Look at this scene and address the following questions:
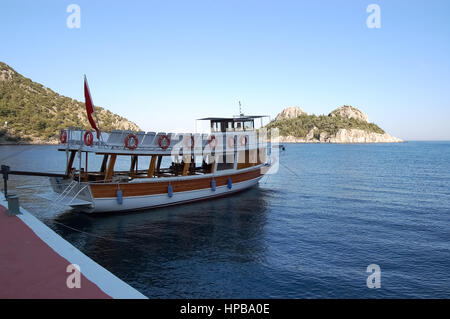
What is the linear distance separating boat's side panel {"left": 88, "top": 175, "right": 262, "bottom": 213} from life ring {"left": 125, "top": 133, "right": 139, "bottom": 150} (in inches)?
112

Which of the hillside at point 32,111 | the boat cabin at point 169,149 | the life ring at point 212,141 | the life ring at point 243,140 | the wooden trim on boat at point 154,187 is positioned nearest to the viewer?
the wooden trim on boat at point 154,187

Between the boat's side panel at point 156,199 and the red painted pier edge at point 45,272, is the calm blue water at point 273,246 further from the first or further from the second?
the red painted pier edge at point 45,272

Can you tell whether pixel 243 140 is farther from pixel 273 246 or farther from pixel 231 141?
pixel 273 246

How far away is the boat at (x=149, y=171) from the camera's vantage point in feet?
52.6

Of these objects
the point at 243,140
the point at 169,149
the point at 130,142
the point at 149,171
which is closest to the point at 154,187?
the point at 149,171

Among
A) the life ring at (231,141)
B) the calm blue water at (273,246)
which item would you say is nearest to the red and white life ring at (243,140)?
the life ring at (231,141)

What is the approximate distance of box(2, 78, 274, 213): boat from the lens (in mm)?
16031

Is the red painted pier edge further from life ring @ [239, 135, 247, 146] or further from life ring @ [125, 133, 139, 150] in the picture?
life ring @ [239, 135, 247, 146]

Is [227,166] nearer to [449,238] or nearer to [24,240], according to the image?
[449,238]

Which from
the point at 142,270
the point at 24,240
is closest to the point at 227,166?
the point at 142,270

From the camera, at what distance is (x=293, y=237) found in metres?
14.0

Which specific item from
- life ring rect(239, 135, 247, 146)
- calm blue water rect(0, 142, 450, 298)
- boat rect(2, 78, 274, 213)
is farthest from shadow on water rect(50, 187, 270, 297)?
life ring rect(239, 135, 247, 146)

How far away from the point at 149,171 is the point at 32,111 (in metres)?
138

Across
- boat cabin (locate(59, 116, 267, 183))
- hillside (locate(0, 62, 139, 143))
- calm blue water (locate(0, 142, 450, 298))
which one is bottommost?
calm blue water (locate(0, 142, 450, 298))
